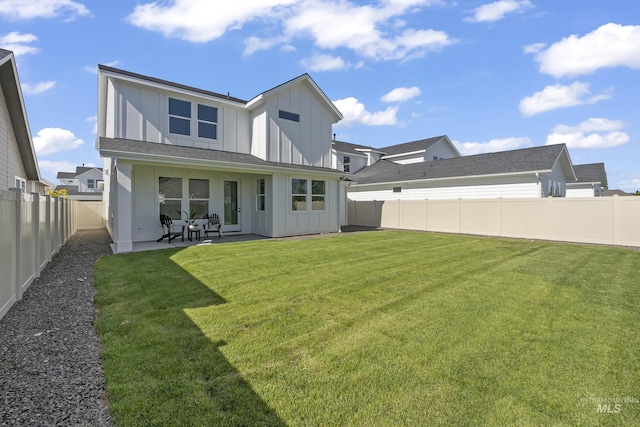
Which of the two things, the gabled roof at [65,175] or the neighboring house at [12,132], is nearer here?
the neighboring house at [12,132]

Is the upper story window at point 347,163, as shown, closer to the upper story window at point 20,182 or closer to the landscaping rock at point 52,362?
the upper story window at point 20,182

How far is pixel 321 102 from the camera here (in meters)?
15.0

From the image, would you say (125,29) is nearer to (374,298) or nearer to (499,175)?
(374,298)

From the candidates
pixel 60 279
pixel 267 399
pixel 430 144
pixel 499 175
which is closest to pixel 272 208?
pixel 60 279

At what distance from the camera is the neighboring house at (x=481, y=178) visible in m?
15.3

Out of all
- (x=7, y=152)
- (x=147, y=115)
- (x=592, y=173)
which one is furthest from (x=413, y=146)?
(x=7, y=152)

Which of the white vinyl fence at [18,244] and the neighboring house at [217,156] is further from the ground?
the neighboring house at [217,156]

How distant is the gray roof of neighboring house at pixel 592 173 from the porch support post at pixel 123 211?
30286 mm

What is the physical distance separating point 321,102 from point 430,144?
15.8 m

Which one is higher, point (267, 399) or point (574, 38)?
point (574, 38)

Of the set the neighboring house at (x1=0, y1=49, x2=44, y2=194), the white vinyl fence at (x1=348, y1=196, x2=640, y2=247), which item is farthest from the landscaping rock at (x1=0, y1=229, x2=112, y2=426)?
the white vinyl fence at (x1=348, y1=196, x2=640, y2=247)

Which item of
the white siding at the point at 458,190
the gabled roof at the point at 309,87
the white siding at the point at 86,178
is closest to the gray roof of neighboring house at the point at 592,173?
the white siding at the point at 458,190

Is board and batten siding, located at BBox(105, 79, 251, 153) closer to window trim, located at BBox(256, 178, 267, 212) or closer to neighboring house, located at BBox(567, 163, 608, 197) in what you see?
window trim, located at BBox(256, 178, 267, 212)

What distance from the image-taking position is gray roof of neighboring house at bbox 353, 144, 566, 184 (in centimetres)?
1545
